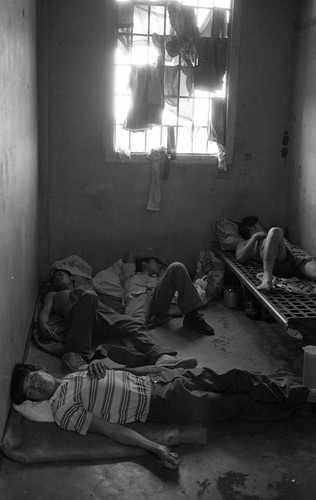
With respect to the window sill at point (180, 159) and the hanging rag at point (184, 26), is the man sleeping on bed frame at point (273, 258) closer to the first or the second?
the window sill at point (180, 159)

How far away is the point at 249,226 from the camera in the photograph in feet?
20.6

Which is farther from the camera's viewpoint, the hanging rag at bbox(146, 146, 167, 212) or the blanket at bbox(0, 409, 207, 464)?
the hanging rag at bbox(146, 146, 167, 212)

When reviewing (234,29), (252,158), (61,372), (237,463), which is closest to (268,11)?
(234,29)

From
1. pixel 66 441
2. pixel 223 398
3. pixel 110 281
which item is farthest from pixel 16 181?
pixel 110 281

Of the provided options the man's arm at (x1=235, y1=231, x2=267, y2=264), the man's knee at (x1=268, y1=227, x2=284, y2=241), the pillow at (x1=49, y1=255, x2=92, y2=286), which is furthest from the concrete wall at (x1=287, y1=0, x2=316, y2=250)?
the pillow at (x1=49, y1=255, x2=92, y2=286)

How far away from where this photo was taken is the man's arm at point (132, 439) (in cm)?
321

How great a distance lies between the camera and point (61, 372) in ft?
14.4

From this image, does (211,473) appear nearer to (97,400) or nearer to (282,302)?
(97,400)

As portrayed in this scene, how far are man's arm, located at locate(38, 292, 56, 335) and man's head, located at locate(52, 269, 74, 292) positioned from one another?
180 millimetres

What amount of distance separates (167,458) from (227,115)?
4256mm

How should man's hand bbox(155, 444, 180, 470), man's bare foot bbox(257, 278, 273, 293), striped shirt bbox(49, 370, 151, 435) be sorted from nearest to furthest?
man's hand bbox(155, 444, 180, 470) → striped shirt bbox(49, 370, 151, 435) → man's bare foot bbox(257, 278, 273, 293)

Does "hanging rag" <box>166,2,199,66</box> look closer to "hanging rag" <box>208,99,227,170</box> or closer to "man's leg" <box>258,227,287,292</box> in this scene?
"hanging rag" <box>208,99,227,170</box>

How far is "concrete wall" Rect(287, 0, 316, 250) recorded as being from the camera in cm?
597

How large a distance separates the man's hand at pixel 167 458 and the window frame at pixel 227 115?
12.4ft
